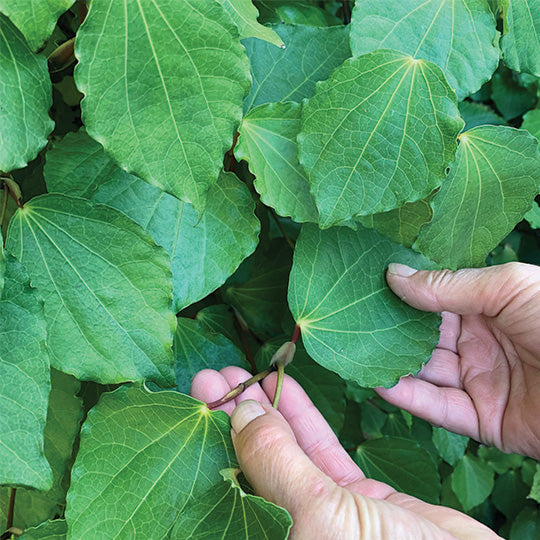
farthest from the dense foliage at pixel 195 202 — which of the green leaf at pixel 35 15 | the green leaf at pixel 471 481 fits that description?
the green leaf at pixel 471 481

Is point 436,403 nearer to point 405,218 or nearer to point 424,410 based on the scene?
point 424,410

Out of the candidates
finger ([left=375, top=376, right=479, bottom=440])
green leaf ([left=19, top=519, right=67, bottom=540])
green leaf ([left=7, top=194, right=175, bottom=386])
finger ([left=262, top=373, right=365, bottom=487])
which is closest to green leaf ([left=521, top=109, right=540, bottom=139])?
finger ([left=375, top=376, right=479, bottom=440])

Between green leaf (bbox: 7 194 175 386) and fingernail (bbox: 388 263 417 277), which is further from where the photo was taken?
fingernail (bbox: 388 263 417 277)

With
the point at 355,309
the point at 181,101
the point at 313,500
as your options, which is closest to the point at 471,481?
the point at 355,309

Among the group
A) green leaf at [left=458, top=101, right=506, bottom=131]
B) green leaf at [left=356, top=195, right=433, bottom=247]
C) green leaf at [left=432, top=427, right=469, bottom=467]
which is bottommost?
green leaf at [left=432, top=427, right=469, bottom=467]

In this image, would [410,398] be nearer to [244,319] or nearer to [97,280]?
[244,319]

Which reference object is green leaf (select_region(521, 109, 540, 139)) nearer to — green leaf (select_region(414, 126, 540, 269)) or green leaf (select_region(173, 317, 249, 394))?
green leaf (select_region(414, 126, 540, 269))

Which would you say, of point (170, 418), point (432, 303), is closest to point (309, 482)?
point (170, 418)
